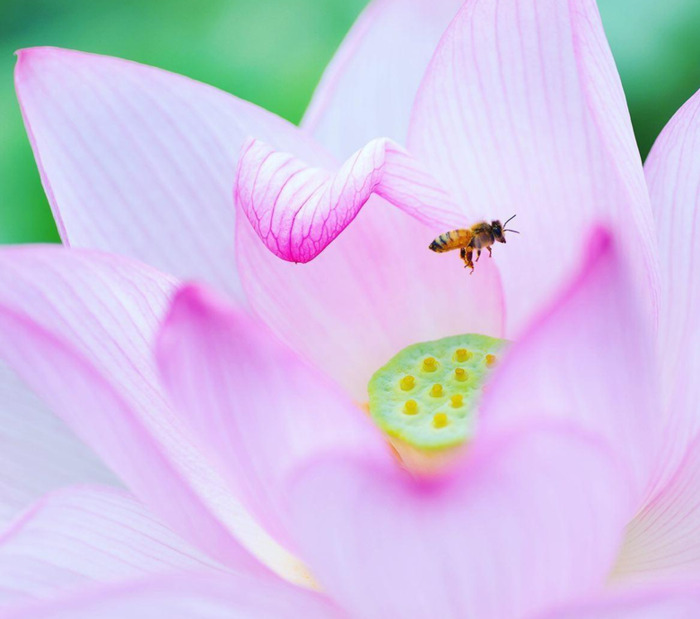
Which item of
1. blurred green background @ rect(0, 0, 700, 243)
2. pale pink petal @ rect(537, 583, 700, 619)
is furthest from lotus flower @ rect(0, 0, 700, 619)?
blurred green background @ rect(0, 0, 700, 243)

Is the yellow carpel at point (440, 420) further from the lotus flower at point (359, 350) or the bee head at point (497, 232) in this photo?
the bee head at point (497, 232)

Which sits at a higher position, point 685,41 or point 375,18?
point 685,41

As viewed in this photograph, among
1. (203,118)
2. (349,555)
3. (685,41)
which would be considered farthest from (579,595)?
(685,41)

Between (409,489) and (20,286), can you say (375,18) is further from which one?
(409,489)

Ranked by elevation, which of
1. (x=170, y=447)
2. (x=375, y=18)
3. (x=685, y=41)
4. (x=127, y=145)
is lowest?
(x=170, y=447)

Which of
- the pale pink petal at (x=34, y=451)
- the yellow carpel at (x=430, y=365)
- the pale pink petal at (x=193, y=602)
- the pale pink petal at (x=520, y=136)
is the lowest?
the pale pink petal at (x=34, y=451)

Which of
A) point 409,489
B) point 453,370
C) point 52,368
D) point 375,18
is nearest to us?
point 409,489

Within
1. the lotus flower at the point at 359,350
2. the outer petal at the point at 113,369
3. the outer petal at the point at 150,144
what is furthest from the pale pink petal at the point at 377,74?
the outer petal at the point at 113,369
